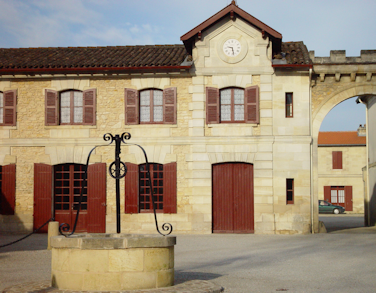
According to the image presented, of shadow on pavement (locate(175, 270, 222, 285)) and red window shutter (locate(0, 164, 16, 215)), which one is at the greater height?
red window shutter (locate(0, 164, 16, 215))

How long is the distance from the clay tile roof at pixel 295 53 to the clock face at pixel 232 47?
183 centimetres

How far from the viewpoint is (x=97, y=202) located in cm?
1952

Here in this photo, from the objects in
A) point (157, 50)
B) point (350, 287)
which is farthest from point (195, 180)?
point (350, 287)

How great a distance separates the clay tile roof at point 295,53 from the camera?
1931cm

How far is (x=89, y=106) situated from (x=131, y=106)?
1.56 metres

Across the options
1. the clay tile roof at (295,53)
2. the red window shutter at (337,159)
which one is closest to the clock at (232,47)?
the clay tile roof at (295,53)

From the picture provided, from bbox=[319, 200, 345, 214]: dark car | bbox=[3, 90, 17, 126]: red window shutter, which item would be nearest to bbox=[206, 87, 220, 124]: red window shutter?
bbox=[3, 90, 17, 126]: red window shutter

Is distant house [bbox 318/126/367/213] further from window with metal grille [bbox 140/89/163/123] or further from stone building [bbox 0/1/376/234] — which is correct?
window with metal grille [bbox 140/89/163/123]

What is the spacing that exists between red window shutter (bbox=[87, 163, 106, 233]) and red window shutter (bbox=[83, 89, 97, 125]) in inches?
65.4

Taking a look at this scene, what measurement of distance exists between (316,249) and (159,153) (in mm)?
7142

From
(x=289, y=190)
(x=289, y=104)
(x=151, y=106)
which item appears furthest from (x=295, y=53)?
(x=151, y=106)

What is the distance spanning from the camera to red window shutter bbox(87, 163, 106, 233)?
1945 centimetres

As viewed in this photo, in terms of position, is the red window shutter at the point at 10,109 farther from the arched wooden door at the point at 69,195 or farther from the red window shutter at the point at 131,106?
the red window shutter at the point at 131,106

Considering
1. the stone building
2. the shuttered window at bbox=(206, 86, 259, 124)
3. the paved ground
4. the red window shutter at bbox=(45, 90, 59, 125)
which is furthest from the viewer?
the red window shutter at bbox=(45, 90, 59, 125)
